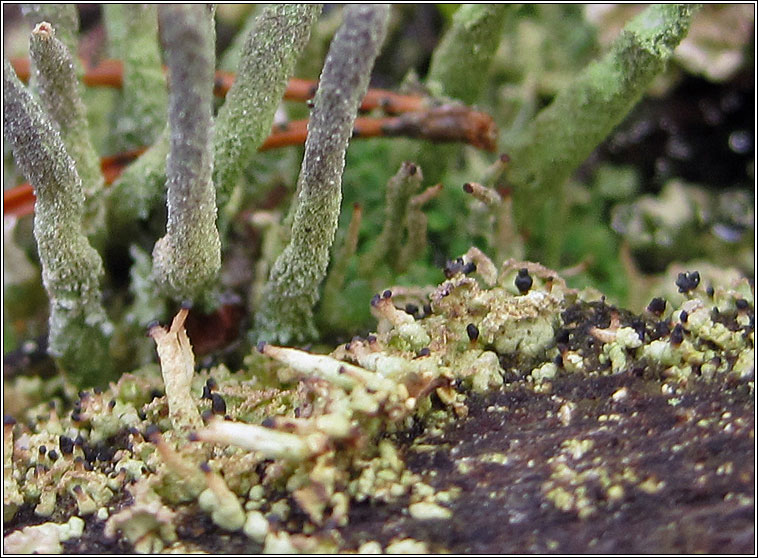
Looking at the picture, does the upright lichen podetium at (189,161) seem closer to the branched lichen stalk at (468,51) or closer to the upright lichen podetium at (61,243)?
the upright lichen podetium at (61,243)

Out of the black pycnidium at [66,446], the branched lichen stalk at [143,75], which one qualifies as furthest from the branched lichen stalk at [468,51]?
the black pycnidium at [66,446]

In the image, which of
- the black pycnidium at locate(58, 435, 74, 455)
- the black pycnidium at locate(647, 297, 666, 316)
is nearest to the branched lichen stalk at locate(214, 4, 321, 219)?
the black pycnidium at locate(58, 435, 74, 455)

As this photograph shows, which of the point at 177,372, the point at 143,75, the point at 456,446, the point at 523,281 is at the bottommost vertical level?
the point at 456,446

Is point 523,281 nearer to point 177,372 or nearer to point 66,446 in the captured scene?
point 177,372

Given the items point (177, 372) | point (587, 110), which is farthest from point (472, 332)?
point (587, 110)

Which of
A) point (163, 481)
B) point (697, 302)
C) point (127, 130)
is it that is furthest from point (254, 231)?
point (697, 302)

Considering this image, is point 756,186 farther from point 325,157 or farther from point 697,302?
point 325,157

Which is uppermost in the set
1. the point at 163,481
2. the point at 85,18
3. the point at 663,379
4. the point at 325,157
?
the point at 85,18
